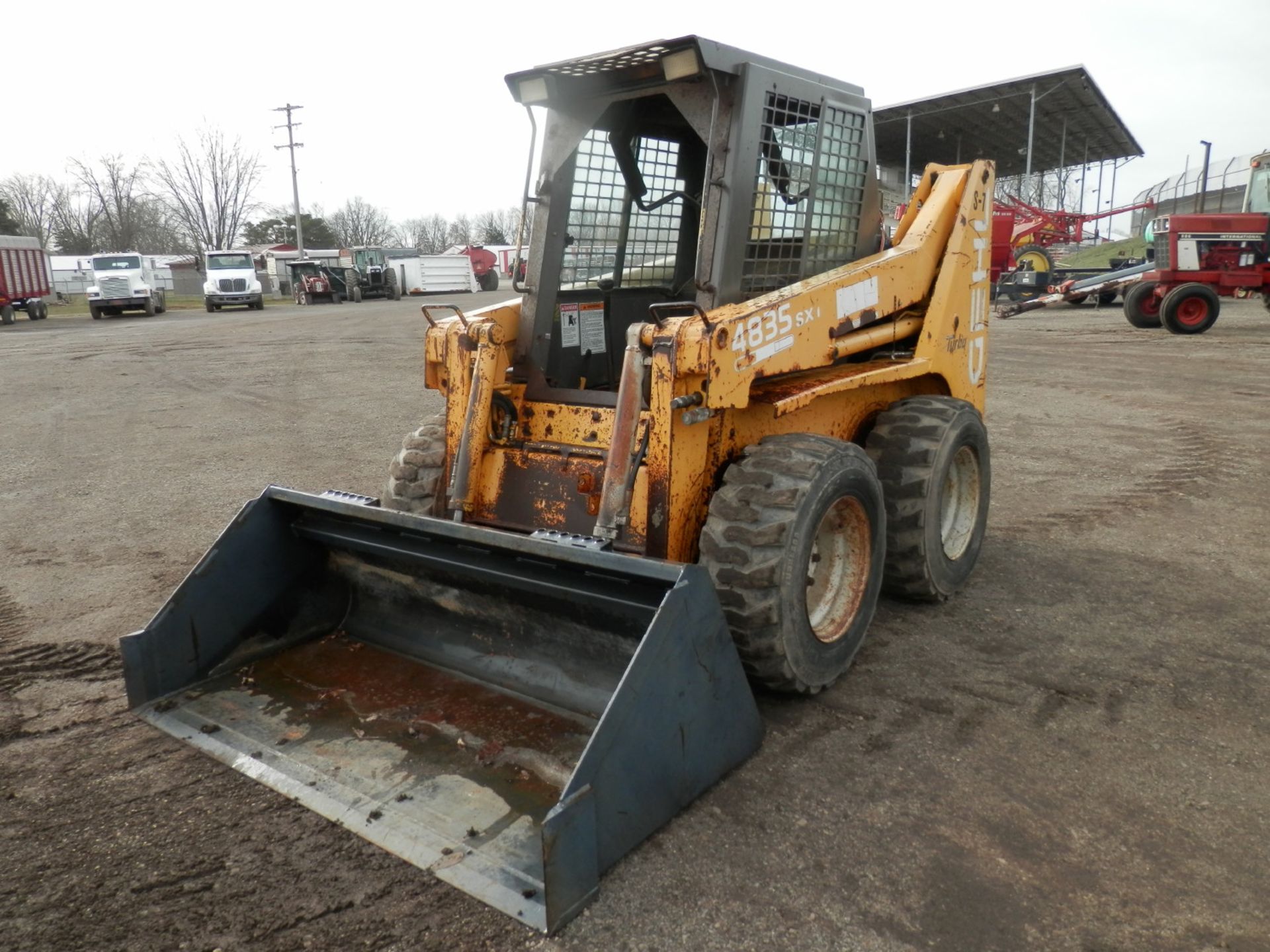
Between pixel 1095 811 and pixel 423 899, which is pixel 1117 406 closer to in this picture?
pixel 1095 811

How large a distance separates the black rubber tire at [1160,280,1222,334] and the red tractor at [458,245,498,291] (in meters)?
35.1

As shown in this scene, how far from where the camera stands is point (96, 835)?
8.96 ft

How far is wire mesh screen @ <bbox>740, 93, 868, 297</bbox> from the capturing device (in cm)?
381

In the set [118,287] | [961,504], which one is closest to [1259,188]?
[961,504]

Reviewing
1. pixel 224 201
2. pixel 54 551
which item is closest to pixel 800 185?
pixel 54 551

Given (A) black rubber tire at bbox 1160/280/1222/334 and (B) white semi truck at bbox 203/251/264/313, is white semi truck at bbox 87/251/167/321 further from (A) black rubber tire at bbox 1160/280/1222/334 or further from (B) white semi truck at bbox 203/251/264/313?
(A) black rubber tire at bbox 1160/280/1222/334

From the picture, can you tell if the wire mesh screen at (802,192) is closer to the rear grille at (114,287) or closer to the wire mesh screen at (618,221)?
the wire mesh screen at (618,221)

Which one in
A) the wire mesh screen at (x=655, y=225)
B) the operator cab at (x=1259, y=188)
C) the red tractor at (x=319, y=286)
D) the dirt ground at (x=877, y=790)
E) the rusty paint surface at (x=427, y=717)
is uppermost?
the operator cab at (x=1259, y=188)

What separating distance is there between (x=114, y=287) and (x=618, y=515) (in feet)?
100

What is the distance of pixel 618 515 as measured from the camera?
330 cm

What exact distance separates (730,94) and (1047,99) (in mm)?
29099

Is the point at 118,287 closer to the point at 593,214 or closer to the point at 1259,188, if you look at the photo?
the point at 1259,188

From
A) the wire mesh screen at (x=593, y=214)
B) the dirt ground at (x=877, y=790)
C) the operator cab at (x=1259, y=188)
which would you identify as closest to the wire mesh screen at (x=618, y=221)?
the wire mesh screen at (x=593, y=214)

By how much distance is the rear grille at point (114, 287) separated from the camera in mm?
28797
